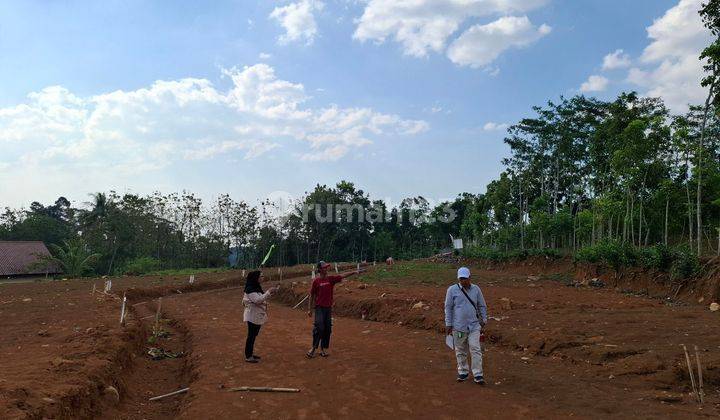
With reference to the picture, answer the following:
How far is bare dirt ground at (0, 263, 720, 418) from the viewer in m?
6.09

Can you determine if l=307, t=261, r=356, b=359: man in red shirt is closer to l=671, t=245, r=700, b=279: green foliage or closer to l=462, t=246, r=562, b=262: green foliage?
l=671, t=245, r=700, b=279: green foliage

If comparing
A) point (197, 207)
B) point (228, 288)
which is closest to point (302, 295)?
point (228, 288)

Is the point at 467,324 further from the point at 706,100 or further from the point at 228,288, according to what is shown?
the point at 228,288

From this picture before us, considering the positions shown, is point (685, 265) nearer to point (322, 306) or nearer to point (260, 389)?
point (322, 306)

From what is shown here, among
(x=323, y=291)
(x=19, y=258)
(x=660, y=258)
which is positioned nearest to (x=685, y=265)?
(x=660, y=258)

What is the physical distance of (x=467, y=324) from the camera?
705cm

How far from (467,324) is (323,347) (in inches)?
131

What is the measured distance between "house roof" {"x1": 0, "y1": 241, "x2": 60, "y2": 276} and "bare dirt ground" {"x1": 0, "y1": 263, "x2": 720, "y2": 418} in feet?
102

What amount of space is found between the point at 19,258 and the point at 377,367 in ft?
147

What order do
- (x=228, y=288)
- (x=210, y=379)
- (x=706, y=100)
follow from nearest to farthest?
(x=210, y=379), (x=706, y=100), (x=228, y=288)

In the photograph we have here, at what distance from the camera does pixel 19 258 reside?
136ft

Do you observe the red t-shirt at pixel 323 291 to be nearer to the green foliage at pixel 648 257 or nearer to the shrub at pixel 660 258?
the green foliage at pixel 648 257

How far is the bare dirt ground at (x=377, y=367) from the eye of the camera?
20.0ft

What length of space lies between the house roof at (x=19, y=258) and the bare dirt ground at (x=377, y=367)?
31.1 m
